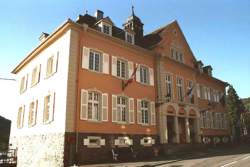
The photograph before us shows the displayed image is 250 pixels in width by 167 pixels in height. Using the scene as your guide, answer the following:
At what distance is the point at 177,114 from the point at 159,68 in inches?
207

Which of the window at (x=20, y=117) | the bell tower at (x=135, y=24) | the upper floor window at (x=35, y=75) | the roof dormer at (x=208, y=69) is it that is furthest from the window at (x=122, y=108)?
the roof dormer at (x=208, y=69)

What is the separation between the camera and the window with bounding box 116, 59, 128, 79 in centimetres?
2244

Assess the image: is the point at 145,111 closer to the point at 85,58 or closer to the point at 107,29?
the point at 85,58

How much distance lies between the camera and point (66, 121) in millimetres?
17406

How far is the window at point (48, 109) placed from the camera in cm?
1929

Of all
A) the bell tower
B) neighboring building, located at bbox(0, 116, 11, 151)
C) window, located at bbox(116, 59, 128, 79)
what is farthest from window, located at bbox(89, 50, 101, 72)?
neighboring building, located at bbox(0, 116, 11, 151)

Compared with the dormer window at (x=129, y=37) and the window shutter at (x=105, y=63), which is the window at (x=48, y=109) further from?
the dormer window at (x=129, y=37)

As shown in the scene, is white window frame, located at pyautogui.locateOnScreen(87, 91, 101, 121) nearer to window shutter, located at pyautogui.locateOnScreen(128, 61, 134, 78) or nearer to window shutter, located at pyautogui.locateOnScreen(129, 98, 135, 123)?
window shutter, located at pyautogui.locateOnScreen(129, 98, 135, 123)

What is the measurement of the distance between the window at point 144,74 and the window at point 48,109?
8728 mm

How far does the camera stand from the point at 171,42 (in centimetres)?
2905

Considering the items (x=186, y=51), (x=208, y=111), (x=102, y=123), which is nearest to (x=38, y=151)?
(x=102, y=123)

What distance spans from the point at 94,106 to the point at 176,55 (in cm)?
1393

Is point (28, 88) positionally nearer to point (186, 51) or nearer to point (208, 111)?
point (186, 51)

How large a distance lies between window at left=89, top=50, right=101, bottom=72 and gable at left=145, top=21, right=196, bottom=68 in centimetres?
803
